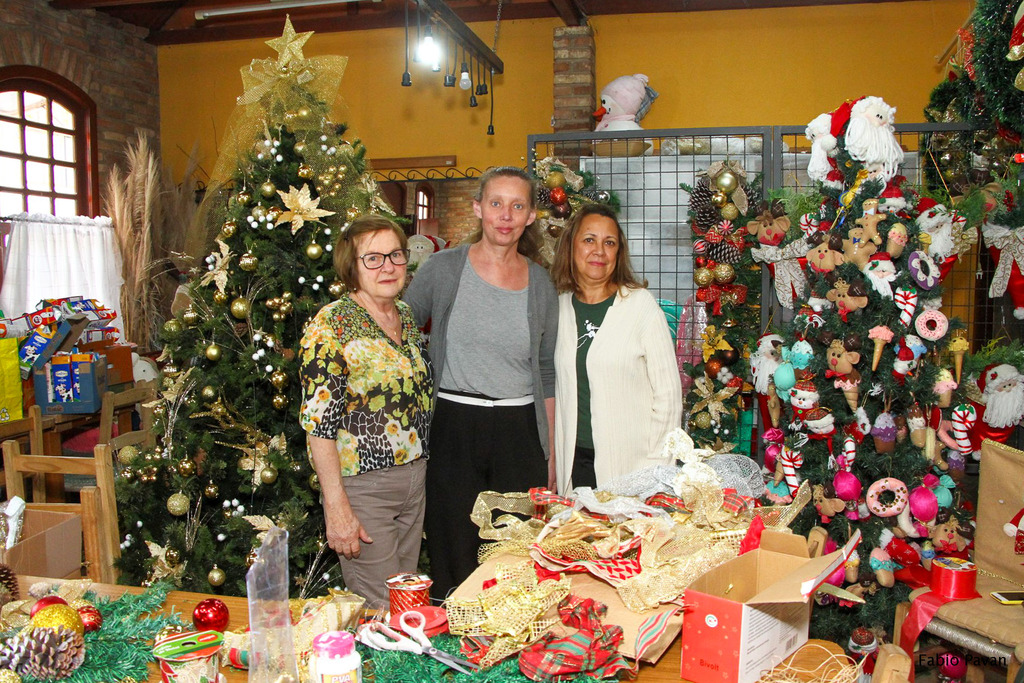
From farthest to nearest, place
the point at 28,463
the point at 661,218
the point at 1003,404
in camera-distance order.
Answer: the point at 661,218
the point at 1003,404
the point at 28,463

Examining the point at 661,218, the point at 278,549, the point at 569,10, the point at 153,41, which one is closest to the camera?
→ the point at 278,549

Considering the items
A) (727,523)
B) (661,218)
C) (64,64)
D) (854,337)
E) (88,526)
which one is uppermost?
(64,64)

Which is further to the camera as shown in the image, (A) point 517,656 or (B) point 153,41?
(B) point 153,41

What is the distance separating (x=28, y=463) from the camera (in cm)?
239

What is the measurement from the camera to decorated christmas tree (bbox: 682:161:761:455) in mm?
3170

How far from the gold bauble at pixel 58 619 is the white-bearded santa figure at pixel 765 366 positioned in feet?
7.32

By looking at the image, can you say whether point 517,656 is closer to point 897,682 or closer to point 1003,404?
point 897,682

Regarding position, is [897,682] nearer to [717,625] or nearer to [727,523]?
[717,625]

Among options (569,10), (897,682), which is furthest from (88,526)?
(569,10)

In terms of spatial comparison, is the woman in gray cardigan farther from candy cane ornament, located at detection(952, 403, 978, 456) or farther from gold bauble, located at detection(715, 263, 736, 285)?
candy cane ornament, located at detection(952, 403, 978, 456)

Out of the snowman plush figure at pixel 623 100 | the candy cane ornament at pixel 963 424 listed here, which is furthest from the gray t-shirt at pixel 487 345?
the snowman plush figure at pixel 623 100

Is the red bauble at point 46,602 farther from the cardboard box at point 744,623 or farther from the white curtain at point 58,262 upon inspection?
the white curtain at point 58,262

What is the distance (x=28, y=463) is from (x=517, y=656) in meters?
1.86

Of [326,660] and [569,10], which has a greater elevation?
[569,10]
